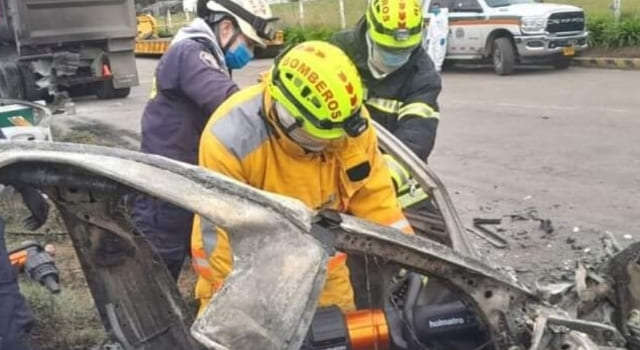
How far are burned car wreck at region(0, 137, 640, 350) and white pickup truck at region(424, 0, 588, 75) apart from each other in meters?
15.0

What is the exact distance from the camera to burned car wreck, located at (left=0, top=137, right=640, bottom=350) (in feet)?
7.40

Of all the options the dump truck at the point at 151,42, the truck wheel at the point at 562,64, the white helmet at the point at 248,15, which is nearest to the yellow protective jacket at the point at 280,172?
the white helmet at the point at 248,15

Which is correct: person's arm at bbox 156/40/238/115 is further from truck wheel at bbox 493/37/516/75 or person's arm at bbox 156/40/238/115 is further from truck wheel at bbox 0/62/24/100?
truck wheel at bbox 493/37/516/75

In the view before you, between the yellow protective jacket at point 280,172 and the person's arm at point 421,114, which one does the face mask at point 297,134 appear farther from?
the person's arm at point 421,114

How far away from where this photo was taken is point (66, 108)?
1243cm

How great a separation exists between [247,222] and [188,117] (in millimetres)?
1774

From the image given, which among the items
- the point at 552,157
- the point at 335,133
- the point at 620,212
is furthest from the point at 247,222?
the point at 552,157

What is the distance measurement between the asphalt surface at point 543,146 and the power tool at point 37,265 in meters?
2.90

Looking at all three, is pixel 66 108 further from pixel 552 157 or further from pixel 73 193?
pixel 73 193

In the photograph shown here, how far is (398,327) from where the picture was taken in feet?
9.41

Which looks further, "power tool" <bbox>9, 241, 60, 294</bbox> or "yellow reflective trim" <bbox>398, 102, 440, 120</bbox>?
"power tool" <bbox>9, 241, 60, 294</bbox>

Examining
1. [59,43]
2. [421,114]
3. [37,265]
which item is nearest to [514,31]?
[59,43]

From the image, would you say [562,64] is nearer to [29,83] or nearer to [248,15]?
[29,83]

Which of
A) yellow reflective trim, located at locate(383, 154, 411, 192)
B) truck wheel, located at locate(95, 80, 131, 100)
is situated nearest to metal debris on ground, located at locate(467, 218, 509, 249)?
yellow reflective trim, located at locate(383, 154, 411, 192)
